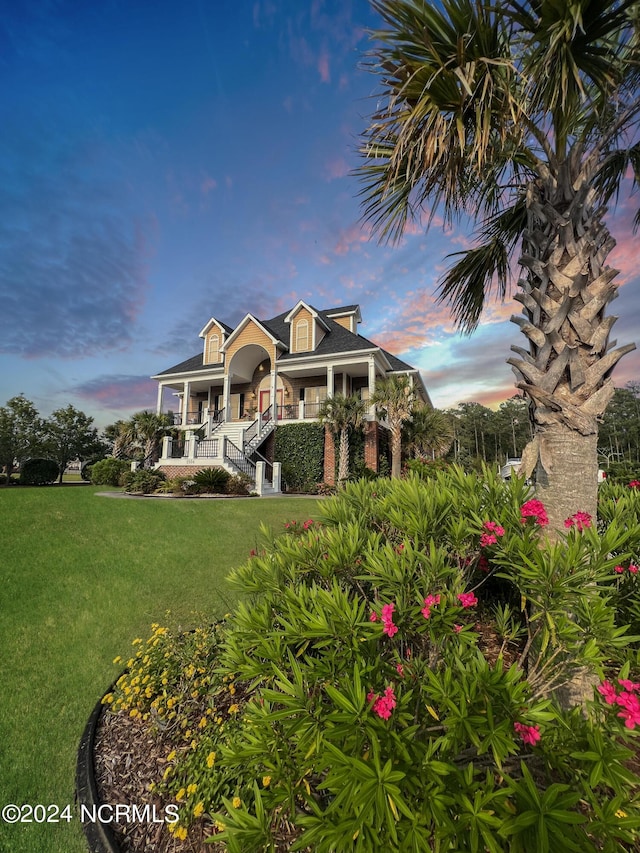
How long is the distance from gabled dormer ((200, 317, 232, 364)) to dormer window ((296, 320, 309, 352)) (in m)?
5.54

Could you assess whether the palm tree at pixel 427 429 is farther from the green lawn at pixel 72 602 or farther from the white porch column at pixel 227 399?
the white porch column at pixel 227 399

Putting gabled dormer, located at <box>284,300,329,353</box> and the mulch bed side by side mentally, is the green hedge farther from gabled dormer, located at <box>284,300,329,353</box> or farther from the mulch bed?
the mulch bed

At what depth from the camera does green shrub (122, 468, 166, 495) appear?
17.3 meters

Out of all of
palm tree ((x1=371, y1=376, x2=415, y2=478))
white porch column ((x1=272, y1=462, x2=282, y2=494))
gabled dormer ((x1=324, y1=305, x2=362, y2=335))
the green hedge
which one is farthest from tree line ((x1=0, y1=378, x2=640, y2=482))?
gabled dormer ((x1=324, y1=305, x2=362, y2=335))

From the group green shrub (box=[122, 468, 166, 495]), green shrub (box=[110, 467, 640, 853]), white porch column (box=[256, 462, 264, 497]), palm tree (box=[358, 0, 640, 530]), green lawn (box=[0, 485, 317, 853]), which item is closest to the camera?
green shrub (box=[110, 467, 640, 853])

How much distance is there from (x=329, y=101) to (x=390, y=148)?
3164 millimetres

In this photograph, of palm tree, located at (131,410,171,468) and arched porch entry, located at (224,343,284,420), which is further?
arched porch entry, located at (224,343,284,420)

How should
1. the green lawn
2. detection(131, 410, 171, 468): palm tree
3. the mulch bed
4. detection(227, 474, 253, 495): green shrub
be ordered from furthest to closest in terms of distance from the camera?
detection(131, 410, 171, 468): palm tree → detection(227, 474, 253, 495): green shrub → the green lawn → the mulch bed

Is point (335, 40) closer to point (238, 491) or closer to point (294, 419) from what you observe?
point (238, 491)

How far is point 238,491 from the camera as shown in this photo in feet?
55.6

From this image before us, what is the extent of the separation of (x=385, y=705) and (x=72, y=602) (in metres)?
5.72

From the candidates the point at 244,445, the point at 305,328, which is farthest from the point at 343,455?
the point at 305,328

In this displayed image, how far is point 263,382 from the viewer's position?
2455 cm

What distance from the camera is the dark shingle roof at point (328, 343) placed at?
68.6ft
